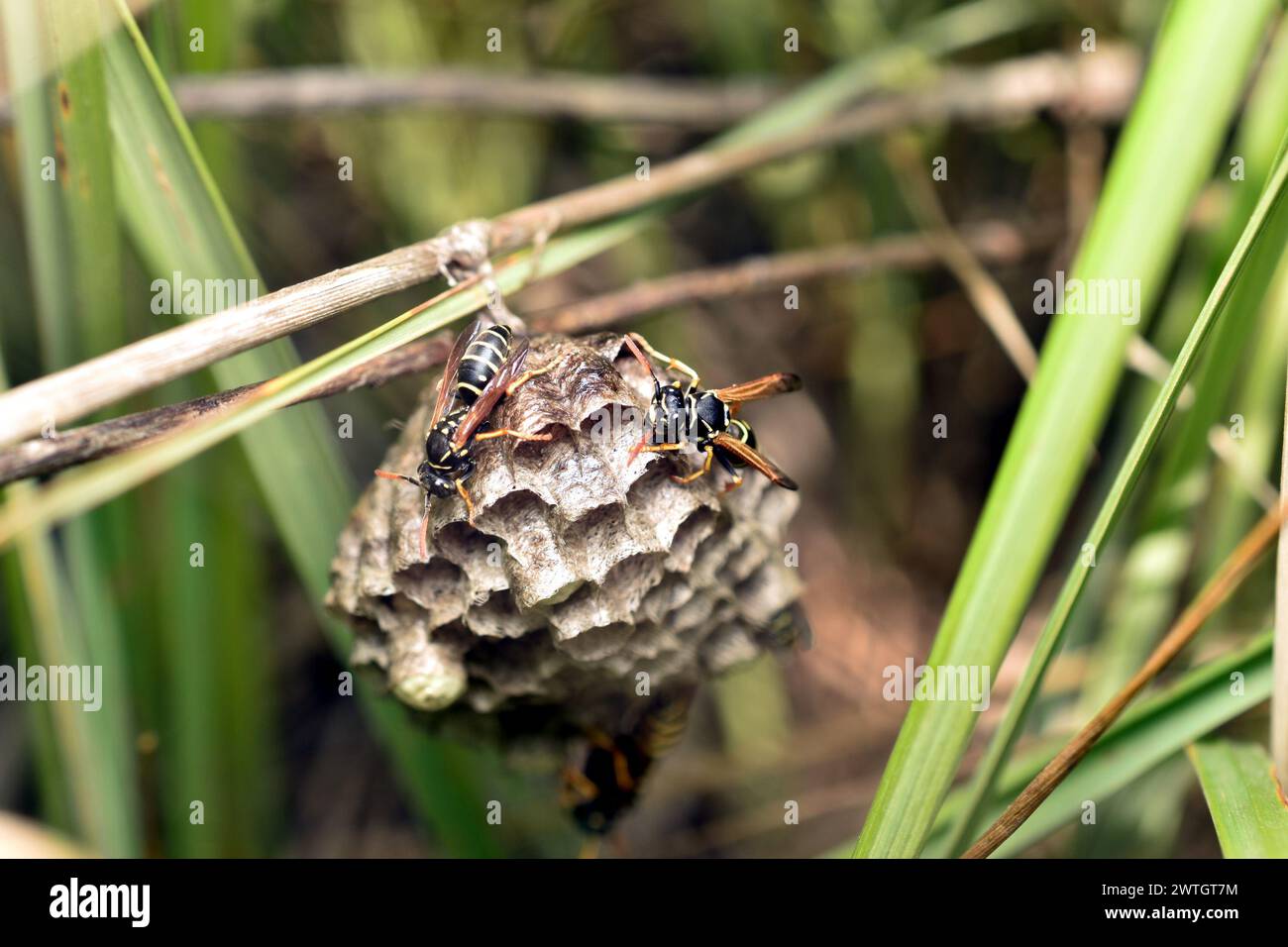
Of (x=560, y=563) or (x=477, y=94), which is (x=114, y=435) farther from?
(x=477, y=94)

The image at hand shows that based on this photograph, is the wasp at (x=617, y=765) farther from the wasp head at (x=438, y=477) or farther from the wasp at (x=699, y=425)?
the wasp head at (x=438, y=477)

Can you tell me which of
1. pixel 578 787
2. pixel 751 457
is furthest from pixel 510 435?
pixel 578 787

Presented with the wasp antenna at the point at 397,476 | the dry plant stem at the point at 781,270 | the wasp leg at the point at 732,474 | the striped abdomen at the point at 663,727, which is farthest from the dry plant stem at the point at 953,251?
the wasp antenna at the point at 397,476

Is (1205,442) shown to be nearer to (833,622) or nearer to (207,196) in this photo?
(833,622)

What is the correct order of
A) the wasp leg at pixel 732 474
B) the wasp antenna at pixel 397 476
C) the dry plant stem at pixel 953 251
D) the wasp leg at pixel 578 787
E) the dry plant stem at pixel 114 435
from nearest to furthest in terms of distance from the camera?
the dry plant stem at pixel 114 435
the wasp antenna at pixel 397 476
the wasp leg at pixel 732 474
the wasp leg at pixel 578 787
the dry plant stem at pixel 953 251

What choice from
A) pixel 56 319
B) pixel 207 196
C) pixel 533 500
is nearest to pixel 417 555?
pixel 533 500

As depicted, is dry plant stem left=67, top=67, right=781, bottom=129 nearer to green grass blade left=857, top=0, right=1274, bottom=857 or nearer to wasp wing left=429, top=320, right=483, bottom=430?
wasp wing left=429, top=320, right=483, bottom=430

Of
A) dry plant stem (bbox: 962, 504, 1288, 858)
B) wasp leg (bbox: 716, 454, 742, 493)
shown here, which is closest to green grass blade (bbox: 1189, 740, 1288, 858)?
dry plant stem (bbox: 962, 504, 1288, 858)
